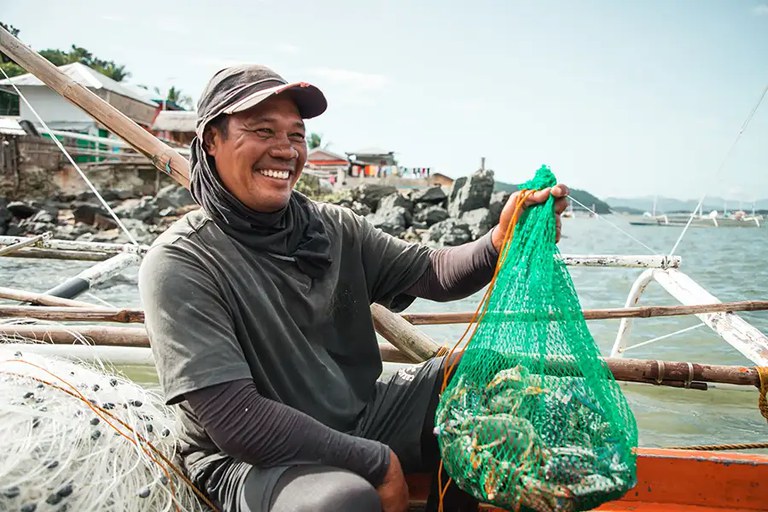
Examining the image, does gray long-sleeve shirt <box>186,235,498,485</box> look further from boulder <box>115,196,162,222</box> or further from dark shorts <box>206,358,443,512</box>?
boulder <box>115,196,162,222</box>

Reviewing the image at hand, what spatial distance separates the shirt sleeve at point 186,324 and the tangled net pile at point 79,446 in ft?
1.53

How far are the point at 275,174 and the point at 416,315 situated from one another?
2.60 m

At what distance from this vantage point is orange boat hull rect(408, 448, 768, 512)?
8.00ft

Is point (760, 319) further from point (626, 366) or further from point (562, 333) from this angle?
point (562, 333)

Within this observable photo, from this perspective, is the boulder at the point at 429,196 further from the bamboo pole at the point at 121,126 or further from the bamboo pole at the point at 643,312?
the bamboo pole at the point at 121,126

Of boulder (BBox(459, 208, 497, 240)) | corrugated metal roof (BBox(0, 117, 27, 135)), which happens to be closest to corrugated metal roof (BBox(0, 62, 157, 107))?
corrugated metal roof (BBox(0, 117, 27, 135))

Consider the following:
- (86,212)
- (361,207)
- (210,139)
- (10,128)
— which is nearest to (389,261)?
(210,139)

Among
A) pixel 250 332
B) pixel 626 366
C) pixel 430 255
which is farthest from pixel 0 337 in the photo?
pixel 626 366

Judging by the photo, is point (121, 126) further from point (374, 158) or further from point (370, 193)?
point (374, 158)

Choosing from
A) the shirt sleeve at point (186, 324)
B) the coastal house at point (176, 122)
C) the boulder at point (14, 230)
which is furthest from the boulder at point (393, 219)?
the shirt sleeve at point (186, 324)

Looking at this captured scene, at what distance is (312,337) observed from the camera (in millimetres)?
2129

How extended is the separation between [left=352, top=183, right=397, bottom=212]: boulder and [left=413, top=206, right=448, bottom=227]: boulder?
3.55m

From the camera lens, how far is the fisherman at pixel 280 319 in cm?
172

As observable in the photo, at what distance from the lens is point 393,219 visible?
34.2m
